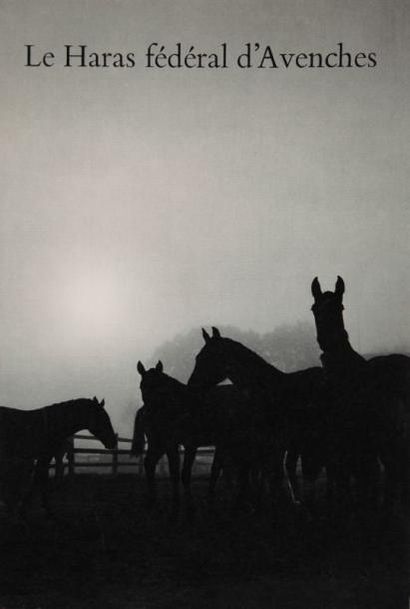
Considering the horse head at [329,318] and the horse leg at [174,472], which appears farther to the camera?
the horse leg at [174,472]

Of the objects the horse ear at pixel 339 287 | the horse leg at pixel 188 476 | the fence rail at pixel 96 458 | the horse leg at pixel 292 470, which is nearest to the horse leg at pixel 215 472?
the horse leg at pixel 188 476

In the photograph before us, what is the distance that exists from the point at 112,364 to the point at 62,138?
7.85 feet

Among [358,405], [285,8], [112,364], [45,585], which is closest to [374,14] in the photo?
[285,8]

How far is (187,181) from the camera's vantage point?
21.8 feet

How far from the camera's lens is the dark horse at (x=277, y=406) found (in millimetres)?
6059

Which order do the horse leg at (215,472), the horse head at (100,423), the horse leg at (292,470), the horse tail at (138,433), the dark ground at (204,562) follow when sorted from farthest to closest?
the horse leg at (215,472), the horse tail at (138,433), the horse head at (100,423), the horse leg at (292,470), the dark ground at (204,562)

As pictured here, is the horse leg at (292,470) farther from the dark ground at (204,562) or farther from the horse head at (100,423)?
the horse head at (100,423)

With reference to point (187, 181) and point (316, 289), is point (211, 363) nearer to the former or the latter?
point (316, 289)

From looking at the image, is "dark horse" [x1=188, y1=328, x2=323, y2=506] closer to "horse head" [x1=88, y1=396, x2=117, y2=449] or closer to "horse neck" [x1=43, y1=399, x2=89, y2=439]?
"horse head" [x1=88, y1=396, x2=117, y2=449]

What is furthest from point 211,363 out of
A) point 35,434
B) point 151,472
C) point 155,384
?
point 35,434

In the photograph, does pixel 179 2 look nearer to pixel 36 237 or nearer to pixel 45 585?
pixel 36 237

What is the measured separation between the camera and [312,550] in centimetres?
527

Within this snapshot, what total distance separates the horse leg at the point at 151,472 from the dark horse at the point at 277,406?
1452mm

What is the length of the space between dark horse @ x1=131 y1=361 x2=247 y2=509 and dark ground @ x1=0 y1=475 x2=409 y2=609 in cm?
73
